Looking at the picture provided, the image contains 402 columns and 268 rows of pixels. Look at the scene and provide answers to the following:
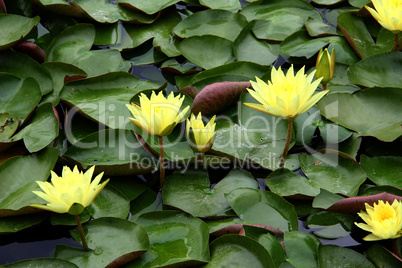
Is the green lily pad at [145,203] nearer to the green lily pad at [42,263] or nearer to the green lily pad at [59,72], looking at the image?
the green lily pad at [42,263]

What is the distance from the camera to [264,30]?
291cm

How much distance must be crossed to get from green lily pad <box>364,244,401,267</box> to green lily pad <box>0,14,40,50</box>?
2281mm

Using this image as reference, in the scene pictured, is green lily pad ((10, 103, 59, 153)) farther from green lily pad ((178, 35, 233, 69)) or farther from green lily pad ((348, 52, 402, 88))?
green lily pad ((348, 52, 402, 88))

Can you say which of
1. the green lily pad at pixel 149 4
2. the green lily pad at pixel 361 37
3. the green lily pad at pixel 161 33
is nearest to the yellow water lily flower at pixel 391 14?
the green lily pad at pixel 361 37

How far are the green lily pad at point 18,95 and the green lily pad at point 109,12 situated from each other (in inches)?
29.3

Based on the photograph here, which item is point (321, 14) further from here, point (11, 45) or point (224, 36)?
point (11, 45)

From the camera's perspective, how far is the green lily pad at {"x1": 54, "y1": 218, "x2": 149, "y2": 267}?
1802 millimetres

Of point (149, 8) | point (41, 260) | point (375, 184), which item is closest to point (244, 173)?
point (375, 184)

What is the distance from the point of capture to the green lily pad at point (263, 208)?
1.94 m

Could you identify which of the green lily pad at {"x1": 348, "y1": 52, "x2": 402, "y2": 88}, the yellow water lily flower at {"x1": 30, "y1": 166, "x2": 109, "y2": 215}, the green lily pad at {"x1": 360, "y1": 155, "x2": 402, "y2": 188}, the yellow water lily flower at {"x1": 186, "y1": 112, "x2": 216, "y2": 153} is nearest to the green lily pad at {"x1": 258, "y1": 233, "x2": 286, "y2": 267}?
the yellow water lily flower at {"x1": 186, "y1": 112, "x2": 216, "y2": 153}

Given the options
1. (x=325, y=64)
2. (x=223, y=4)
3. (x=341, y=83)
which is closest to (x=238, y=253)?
(x=325, y=64)

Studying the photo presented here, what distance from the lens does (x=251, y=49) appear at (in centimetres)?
281

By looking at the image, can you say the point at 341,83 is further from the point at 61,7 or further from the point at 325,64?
the point at 61,7

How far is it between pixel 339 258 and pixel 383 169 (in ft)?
2.01
